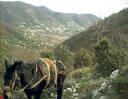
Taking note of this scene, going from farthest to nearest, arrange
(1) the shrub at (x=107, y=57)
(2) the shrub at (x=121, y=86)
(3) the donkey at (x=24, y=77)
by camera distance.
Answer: (1) the shrub at (x=107, y=57) < (2) the shrub at (x=121, y=86) < (3) the donkey at (x=24, y=77)

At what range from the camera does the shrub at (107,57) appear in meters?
12.0

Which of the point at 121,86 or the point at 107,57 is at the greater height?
the point at 107,57

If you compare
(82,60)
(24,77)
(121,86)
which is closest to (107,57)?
(121,86)

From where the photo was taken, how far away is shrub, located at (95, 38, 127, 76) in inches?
472

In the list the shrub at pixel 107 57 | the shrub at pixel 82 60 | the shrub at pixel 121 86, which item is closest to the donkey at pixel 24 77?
the shrub at pixel 121 86

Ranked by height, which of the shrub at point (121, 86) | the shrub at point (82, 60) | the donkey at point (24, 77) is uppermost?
the donkey at point (24, 77)

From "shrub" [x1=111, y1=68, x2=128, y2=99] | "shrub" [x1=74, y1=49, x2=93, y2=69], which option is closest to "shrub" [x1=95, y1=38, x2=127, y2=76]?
"shrub" [x1=111, y1=68, x2=128, y2=99]

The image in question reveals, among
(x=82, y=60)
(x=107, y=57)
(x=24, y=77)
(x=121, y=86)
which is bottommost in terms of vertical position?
(x=82, y=60)

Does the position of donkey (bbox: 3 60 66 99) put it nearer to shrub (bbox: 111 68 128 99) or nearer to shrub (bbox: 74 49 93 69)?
shrub (bbox: 111 68 128 99)

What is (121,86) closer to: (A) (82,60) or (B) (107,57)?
(B) (107,57)

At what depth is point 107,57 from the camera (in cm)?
1380

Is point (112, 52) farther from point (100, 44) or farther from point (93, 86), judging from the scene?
point (93, 86)

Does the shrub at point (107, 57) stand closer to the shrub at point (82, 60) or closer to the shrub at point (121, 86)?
the shrub at point (121, 86)

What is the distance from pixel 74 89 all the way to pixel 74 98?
1013mm
